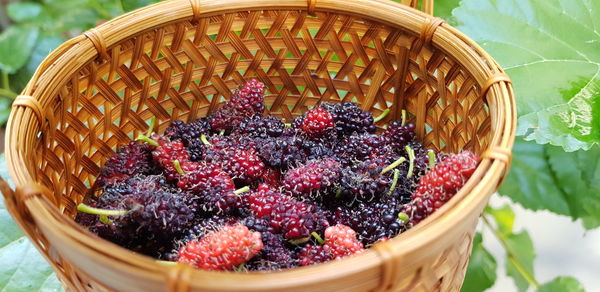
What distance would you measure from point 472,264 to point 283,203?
0.53m

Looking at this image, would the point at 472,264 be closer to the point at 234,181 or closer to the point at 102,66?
the point at 234,181

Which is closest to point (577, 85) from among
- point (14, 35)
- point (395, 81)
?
point (395, 81)

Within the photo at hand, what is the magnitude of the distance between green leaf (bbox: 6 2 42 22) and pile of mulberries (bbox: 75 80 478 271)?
3.13 feet

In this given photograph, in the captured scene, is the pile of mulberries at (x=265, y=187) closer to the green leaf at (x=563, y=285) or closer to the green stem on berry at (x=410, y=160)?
the green stem on berry at (x=410, y=160)

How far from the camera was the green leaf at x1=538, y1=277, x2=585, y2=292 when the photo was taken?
3.59 ft

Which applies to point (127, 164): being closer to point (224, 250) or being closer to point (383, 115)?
point (224, 250)

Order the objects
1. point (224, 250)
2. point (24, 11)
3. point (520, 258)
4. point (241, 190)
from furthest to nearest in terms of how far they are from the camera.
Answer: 1. point (24, 11)
2. point (520, 258)
3. point (241, 190)
4. point (224, 250)

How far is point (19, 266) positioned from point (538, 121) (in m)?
0.85

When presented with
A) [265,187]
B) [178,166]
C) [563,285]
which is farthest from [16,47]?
[563,285]

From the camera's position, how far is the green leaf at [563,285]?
3.59 ft

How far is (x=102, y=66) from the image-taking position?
862 mm

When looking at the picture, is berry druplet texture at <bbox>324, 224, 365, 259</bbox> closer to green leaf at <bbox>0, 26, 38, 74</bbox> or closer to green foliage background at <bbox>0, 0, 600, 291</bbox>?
green foliage background at <bbox>0, 0, 600, 291</bbox>

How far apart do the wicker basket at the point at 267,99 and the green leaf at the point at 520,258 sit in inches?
16.6

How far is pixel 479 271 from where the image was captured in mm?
1135
